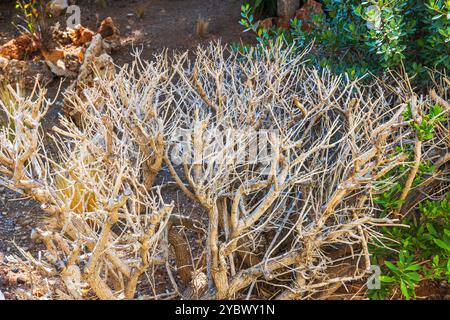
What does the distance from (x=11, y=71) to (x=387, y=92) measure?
366 centimetres

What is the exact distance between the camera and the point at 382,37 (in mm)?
4121

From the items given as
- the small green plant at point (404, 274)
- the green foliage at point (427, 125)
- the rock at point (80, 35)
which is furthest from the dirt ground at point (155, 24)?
the green foliage at point (427, 125)

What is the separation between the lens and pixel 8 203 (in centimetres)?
495

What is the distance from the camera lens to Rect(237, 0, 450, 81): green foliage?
160 inches

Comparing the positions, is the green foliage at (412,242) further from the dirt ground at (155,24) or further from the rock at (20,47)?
the rock at (20,47)

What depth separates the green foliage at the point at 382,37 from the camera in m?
4.07

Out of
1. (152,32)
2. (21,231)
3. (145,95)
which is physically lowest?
(21,231)

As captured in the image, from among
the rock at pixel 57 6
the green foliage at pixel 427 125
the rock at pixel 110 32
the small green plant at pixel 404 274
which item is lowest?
the small green plant at pixel 404 274

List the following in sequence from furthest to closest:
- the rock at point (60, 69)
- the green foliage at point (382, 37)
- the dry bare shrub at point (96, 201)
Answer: the rock at point (60, 69)
the green foliage at point (382, 37)
the dry bare shrub at point (96, 201)

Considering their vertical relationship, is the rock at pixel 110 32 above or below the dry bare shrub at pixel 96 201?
below

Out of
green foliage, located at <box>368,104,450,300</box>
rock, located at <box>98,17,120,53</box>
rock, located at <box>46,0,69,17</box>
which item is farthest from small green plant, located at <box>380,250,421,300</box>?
rock, located at <box>46,0,69,17</box>

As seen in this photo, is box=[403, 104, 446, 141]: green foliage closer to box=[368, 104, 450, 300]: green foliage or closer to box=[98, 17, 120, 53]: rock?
box=[368, 104, 450, 300]: green foliage

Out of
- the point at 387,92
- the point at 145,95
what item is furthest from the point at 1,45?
the point at 387,92

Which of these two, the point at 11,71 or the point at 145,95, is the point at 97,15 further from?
the point at 145,95
